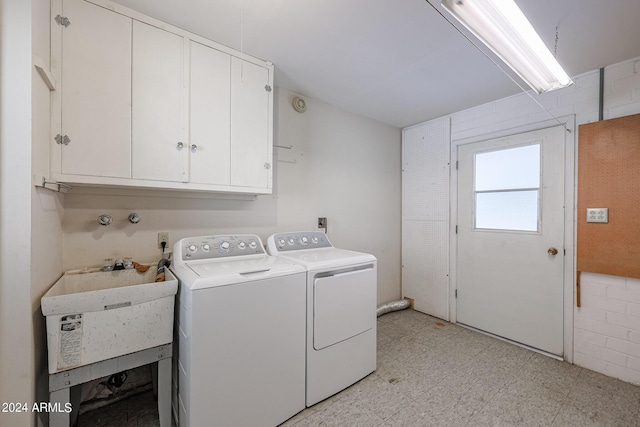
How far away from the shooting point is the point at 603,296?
216 centimetres

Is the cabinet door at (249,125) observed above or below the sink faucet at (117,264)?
above

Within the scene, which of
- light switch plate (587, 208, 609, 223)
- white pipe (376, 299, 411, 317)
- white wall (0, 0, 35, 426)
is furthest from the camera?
white pipe (376, 299, 411, 317)

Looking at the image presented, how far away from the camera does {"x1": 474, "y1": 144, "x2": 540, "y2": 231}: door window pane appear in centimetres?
257

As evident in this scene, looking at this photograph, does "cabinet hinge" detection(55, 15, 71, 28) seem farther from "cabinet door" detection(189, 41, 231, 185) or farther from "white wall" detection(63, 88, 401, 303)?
"white wall" detection(63, 88, 401, 303)

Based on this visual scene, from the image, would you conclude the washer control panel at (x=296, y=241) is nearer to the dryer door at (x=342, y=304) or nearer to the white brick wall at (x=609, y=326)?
the dryer door at (x=342, y=304)

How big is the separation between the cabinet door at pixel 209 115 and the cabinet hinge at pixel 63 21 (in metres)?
0.60

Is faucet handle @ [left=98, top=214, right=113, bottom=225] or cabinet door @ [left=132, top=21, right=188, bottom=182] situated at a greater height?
cabinet door @ [left=132, top=21, right=188, bottom=182]

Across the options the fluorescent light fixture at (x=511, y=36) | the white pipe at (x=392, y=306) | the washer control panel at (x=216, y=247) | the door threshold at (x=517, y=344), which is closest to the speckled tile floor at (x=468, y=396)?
the door threshold at (x=517, y=344)

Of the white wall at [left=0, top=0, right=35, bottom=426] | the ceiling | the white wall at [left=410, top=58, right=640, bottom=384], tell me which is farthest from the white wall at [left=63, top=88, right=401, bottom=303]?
the white wall at [left=410, top=58, right=640, bottom=384]

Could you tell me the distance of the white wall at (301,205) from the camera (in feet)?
5.90

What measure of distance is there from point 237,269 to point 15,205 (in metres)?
1.01

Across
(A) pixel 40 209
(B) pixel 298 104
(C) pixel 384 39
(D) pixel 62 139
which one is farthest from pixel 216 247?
(C) pixel 384 39

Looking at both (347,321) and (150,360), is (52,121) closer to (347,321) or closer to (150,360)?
(150,360)

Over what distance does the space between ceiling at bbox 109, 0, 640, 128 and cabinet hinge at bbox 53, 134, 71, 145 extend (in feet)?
A: 2.82
